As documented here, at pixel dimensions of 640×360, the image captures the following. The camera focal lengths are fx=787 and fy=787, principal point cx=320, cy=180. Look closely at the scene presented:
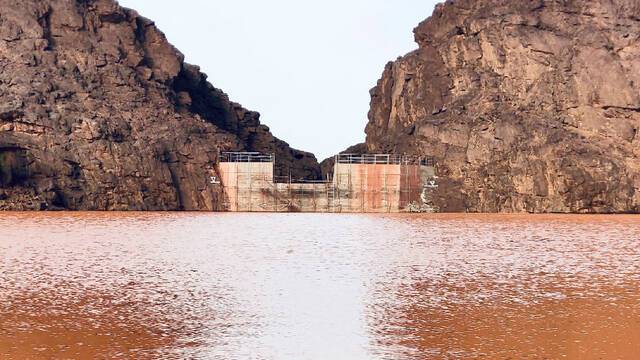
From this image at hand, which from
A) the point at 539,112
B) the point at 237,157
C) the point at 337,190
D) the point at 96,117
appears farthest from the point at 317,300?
the point at 539,112

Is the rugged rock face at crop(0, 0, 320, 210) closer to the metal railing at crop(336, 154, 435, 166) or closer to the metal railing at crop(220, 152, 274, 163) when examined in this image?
the metal railing at crop(220, 152, 274, 163)

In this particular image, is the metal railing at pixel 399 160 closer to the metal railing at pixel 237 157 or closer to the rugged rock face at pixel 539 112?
the rugged rock face at pixel 539 112

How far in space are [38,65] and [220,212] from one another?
30.9 metres

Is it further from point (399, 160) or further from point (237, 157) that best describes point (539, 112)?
point (237, 157)

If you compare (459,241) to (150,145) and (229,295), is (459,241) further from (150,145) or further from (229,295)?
(150,145)

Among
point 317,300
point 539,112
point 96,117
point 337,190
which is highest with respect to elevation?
point 539,112

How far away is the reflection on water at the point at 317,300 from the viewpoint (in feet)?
62.0

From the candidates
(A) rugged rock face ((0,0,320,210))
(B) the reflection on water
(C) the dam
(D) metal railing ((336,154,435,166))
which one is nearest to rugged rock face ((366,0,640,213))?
(D) metal railing ((336,154,435,166))

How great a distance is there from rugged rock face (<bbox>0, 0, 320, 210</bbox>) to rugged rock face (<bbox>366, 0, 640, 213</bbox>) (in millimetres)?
31560

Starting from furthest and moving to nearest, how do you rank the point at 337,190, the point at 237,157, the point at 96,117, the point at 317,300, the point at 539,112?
the point at 237,157 < the point at 539,112 < the point at 337,190 < the point at 96,117 < the point at 317,300

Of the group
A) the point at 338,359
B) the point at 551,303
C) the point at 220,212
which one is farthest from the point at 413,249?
the point at 220,212

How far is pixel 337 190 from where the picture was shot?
10400 centimetres

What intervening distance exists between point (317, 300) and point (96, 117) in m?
81.4

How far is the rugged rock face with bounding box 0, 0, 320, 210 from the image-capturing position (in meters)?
95.5
